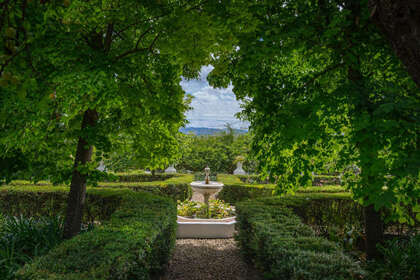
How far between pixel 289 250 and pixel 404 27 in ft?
8.25

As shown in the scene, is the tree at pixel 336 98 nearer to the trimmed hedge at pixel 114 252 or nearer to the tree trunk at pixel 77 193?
the trimmed hedge at pixel 114 252

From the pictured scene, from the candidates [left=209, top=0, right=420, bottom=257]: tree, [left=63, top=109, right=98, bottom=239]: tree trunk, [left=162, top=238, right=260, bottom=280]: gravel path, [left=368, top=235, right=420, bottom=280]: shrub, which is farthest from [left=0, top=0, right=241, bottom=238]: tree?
[left=368, top=235, right=420, bottom=280]: shrub

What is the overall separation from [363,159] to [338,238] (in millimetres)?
4281

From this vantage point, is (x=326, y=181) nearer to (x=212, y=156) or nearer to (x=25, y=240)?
(x=212, y=156)

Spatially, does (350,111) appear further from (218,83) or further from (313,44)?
(218,83)

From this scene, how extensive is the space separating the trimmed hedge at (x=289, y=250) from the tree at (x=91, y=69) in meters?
2.26

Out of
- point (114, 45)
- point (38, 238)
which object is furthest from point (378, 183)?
point (38, 238)

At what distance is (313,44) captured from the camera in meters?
2.88

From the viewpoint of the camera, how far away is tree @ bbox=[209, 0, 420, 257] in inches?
85.3

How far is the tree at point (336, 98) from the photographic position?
2166 mm

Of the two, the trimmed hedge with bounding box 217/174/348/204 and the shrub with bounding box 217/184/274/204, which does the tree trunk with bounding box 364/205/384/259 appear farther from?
the shrub with bounding box 217/184/274/204

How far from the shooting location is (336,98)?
258 centimetres

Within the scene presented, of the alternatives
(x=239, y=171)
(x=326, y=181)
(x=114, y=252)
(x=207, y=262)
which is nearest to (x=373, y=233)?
(x=207, y=262)

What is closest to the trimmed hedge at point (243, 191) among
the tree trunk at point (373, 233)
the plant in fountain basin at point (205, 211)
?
the plant in fountain basin at point (205, 211)
